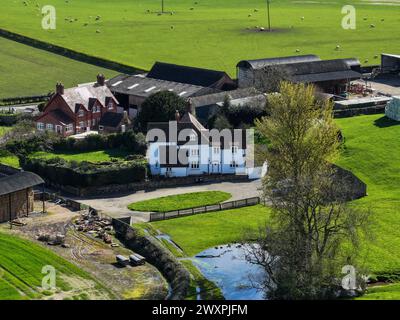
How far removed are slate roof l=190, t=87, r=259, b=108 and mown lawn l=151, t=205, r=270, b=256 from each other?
33.0 metres

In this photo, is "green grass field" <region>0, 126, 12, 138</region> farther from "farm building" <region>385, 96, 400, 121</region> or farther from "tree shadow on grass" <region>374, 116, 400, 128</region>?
"farm building" <region>385, 96, 400, 121</region>

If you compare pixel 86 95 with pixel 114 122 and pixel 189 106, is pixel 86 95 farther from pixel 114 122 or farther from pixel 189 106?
pixel 189 106

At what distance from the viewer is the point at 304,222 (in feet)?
247

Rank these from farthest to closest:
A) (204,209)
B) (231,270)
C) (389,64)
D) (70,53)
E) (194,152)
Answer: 1. (70,53)
2. (389,64)
3. (194,152)
4. (204,209)
5. (231,270)

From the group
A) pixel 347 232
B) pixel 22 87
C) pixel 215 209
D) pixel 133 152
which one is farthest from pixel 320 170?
pixel 22 87

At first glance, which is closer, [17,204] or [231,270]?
[231,270]

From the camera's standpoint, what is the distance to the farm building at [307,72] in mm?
136625

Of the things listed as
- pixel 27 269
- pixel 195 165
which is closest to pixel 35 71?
pixel 195 165

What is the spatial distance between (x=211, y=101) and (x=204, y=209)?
114ft

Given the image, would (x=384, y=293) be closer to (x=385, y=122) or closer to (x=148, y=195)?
(x=148, y=195)

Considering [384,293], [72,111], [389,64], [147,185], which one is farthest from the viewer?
[389,64]

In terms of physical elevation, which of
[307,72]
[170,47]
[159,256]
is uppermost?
[170,47]

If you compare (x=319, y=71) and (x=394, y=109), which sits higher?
(x=319, y=71)
